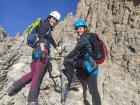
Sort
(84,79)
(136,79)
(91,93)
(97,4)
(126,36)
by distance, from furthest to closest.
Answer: (97,4)
(126,36)
(136,79)
(84,79)
(91,93)

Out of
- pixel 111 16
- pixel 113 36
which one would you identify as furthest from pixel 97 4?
pixel 113 36

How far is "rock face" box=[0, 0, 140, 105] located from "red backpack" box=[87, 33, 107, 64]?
64.2 inches

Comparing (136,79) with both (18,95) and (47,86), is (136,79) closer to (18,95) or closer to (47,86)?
(47,86)

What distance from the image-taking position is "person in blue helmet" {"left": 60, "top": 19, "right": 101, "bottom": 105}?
576 inches

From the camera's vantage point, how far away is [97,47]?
48.6ft

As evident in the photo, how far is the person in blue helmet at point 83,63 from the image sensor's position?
14.6m

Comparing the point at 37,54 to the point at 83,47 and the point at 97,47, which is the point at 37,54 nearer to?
the point at 83,47

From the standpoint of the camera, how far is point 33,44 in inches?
610

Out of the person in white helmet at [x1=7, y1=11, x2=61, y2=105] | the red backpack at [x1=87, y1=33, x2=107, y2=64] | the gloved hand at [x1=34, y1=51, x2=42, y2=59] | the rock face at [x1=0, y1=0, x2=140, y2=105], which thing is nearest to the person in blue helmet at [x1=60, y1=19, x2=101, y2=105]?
the red backpack at [x1=87, y1=33, x2=107, y2=64]

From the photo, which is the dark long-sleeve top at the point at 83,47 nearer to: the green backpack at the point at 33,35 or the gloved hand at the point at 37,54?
the gloved hand at the point at 37,54

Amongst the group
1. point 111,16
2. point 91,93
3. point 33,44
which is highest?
point 111,16

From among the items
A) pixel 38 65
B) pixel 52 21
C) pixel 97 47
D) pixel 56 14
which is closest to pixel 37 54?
pixel 38 65

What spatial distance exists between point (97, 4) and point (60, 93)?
10.8 meters

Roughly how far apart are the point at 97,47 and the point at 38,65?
2.52 m
